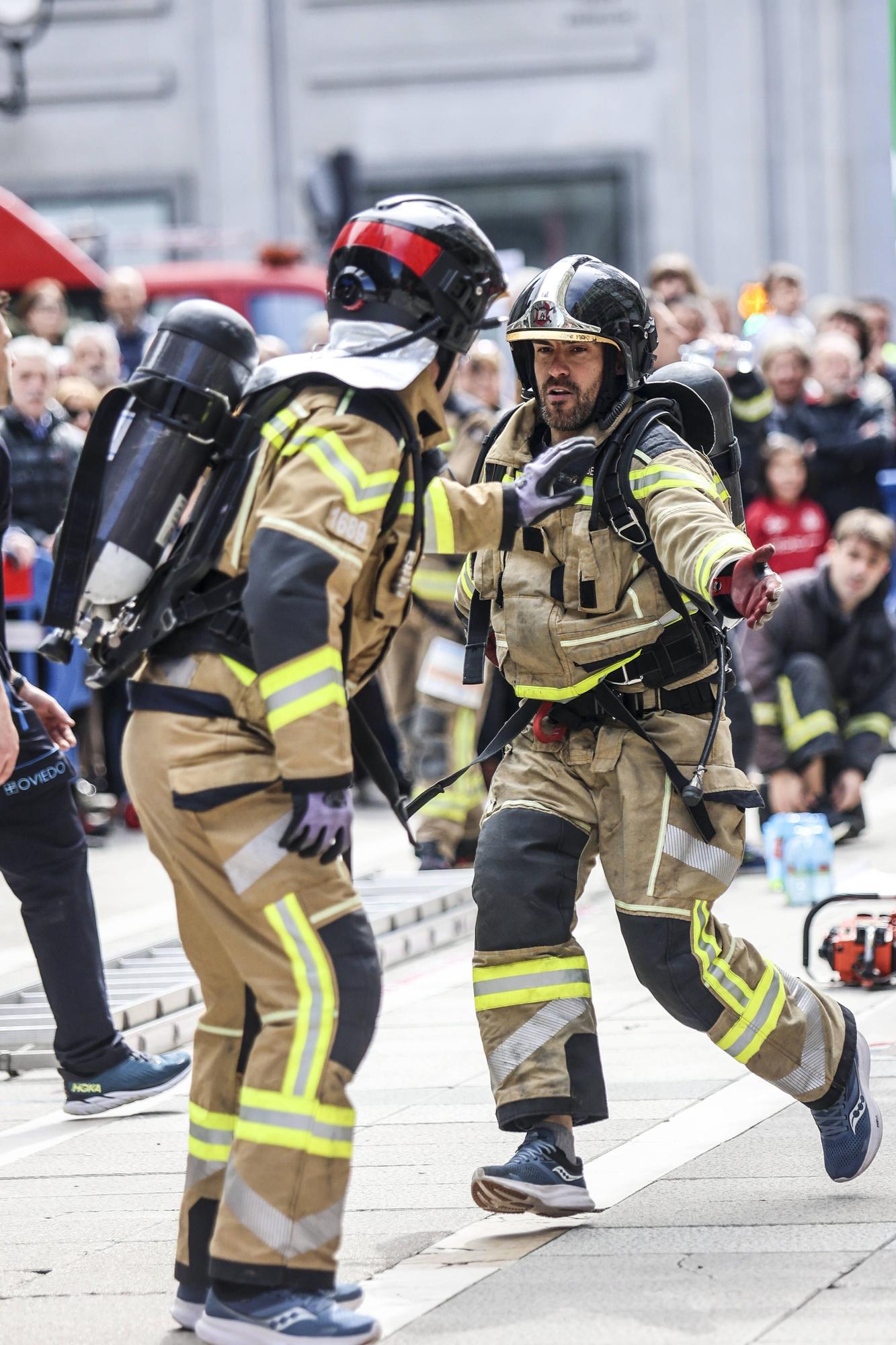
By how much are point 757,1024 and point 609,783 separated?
1.83ft

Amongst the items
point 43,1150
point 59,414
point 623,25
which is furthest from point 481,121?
point 43,1150

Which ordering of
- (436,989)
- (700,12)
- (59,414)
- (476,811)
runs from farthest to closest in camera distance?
1. (700,12)
2. (59,414)
3. (476,811)
4. (436,989)

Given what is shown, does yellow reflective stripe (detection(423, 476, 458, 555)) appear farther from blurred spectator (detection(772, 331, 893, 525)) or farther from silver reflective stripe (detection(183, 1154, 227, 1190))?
blurred spectator (detection(772, 331, 893, 525))

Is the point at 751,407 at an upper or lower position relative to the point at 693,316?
lower

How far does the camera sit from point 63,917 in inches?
228

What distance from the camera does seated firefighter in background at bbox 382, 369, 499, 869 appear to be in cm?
896

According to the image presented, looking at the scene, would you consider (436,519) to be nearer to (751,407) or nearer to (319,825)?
(319,825)

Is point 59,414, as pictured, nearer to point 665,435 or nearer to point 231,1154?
point 665,435

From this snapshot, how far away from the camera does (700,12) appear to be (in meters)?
22.6

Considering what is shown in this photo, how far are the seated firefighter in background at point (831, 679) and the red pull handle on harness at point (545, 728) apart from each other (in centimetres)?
484

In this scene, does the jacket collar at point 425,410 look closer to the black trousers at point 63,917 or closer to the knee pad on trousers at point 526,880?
the knee pad on trousers at point 526,880

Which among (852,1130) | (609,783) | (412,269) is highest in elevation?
(412,269)

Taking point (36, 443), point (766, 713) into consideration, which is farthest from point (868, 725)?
point (36, 443)

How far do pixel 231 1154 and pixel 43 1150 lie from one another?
1758 mm
